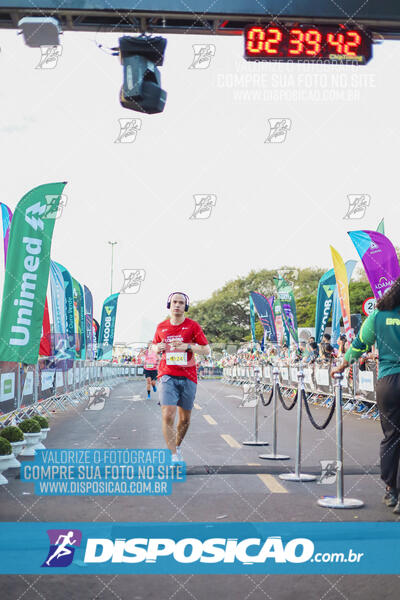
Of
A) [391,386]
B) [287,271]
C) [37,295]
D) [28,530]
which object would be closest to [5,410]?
[37,295]

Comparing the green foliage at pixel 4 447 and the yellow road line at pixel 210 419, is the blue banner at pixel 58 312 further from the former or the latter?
the green foliage at pixel 4 447

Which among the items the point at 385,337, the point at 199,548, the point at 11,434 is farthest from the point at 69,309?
the point at 199,548

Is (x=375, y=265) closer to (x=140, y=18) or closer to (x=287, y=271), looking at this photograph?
(x=140, y=18)

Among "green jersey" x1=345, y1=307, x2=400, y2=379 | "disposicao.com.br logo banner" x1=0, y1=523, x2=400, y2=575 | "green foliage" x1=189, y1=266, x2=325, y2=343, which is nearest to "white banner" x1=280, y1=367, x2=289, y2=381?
"green jersey" x1=345, y1=307, x2=400, y2=379

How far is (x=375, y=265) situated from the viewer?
51.4 ft

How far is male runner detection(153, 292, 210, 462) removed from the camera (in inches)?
307

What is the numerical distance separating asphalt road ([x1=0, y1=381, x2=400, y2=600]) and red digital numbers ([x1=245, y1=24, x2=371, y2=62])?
16.8ft

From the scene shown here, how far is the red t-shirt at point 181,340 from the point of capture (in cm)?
784

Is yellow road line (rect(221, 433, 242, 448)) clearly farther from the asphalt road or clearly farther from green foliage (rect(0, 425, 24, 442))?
green foliage (rect(0, 425, 24, 442))

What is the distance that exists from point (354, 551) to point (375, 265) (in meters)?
11.9

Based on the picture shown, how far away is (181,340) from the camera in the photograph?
7.93m

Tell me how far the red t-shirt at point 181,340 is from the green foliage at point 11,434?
211 cm

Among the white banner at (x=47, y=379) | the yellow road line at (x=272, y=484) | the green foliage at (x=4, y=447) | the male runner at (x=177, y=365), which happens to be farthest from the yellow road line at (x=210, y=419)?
the green foliage at (x=4, y=447)

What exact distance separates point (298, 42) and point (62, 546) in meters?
6.49
